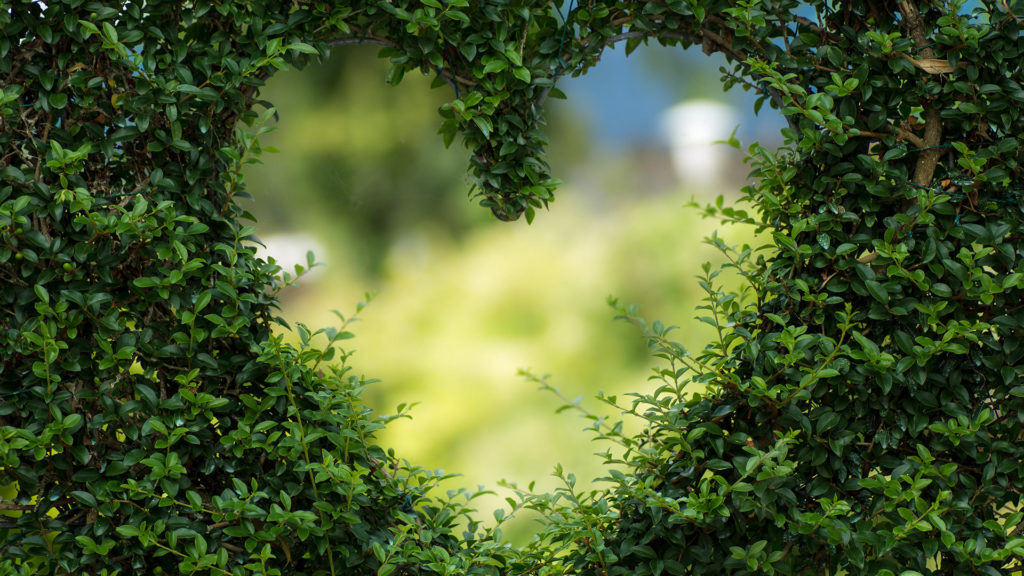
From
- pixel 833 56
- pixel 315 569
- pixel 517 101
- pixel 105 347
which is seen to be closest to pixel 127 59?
pixel 105 347

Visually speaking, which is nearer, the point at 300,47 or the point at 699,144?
the point at 300,47

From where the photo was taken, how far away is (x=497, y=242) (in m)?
4.62

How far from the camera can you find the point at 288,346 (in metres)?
1.52

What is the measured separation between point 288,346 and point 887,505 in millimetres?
1229

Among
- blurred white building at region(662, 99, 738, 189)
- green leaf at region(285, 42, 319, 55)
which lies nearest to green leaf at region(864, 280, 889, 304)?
green leaf at region(285, 42, 319, 55)

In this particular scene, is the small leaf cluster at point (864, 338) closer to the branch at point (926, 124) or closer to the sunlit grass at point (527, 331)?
the branch at point (926, 124)

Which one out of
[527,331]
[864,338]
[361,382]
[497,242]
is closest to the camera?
[864,338]

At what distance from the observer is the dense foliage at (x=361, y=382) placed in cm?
145

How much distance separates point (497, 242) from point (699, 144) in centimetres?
142

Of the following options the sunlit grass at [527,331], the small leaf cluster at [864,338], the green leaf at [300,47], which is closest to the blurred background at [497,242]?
the sunlit grass at [527,331]

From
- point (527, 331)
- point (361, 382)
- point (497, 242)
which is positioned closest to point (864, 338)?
point (361, 382)

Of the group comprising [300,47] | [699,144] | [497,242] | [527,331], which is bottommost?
[300,47]

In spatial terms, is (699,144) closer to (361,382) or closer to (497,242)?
(497,242)

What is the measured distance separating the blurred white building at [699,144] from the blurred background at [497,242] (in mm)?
11
